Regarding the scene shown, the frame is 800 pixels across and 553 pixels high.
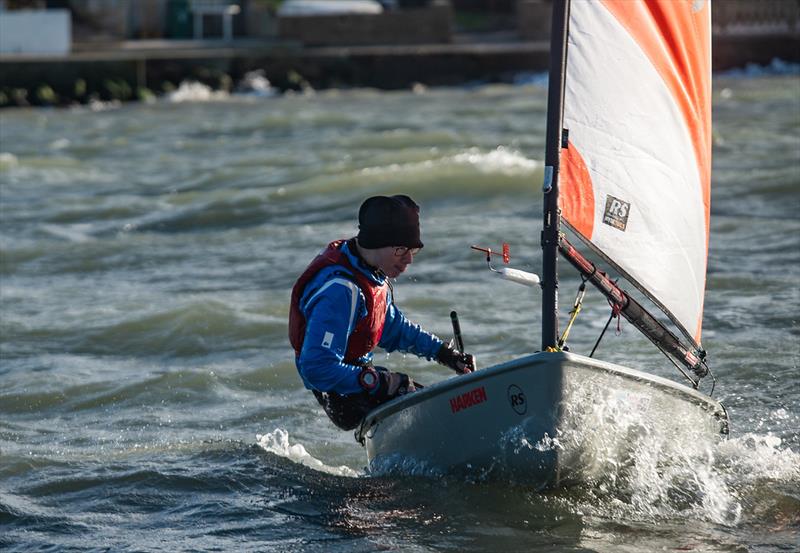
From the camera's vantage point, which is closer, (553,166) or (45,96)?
(553,166)

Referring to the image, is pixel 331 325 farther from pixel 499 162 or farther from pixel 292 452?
pixel 499 162

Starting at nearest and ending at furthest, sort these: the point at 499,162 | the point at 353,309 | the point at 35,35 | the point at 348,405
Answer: the point at 353,309 < the point at 348,405 < the point at 499,162 < the point at 35,35

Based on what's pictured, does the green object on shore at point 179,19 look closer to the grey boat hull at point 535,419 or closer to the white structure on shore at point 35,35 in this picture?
the white structure on shore at point 35,35

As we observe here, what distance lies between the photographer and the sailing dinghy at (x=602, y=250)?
4.60 m

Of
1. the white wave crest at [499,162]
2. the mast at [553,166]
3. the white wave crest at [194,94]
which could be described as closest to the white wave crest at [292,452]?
the mast at [553,166]

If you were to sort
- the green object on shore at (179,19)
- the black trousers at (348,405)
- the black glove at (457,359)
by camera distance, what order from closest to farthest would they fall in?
1. the black trousers at (348,405)
2. the black glove at (457,359)
3. the green object on shore at (179,19)

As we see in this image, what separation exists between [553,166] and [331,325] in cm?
95

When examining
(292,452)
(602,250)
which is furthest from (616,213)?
(292,452)

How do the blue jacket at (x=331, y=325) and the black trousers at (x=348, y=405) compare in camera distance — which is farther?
the black trousers at (x=348, y=405)

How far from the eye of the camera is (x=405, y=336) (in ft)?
17.6

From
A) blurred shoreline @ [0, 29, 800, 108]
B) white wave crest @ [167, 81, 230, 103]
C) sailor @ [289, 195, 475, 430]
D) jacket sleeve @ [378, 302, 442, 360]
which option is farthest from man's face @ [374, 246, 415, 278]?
white wave crest @ [167, 81, 230, 103]

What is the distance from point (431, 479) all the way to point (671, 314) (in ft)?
3.66

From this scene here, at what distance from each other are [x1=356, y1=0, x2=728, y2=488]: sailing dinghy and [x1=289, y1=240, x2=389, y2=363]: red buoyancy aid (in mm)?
266

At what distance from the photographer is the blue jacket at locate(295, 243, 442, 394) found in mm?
4758
